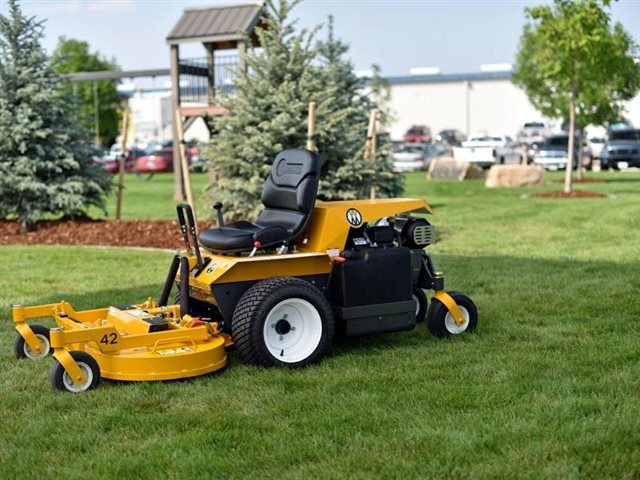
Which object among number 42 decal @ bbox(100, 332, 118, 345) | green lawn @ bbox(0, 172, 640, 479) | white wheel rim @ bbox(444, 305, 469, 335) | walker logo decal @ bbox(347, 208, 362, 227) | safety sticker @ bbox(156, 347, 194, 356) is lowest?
green lawn @ bbox(0, 172, 640, 479)

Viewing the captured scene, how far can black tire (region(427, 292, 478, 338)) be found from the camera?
24.1 feet

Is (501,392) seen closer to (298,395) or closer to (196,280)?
(298,395)

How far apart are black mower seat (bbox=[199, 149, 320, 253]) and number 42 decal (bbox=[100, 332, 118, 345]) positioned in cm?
107

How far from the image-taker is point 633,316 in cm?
795

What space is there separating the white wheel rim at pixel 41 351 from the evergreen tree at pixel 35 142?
8145 millimetres

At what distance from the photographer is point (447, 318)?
739 centimetres

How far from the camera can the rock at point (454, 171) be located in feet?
103

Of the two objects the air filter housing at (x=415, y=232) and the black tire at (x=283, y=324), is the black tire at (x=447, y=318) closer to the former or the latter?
the air filter housing at (x=415, y=232)

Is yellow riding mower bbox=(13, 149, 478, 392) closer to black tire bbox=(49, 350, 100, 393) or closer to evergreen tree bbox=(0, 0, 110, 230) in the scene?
black tire bbox=(49, 350, 100, 393)

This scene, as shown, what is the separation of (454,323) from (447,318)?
84 millimetres

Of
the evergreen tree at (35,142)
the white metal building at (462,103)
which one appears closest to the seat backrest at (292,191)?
the evergreen tree at (35,142)

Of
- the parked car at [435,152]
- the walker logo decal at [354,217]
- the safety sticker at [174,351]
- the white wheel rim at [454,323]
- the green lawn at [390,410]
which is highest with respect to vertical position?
the walker logo decal at [354,217]

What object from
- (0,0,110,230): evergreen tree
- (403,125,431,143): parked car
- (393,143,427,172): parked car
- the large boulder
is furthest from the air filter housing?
(403,125,431,143): parked car

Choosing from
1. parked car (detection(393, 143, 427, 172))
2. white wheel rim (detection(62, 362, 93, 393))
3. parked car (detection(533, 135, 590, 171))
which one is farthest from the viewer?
parked car (detection(393, 143, 427, 172))
